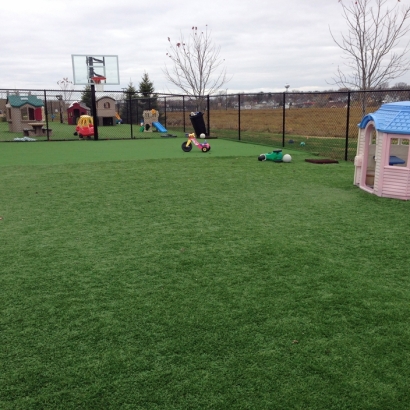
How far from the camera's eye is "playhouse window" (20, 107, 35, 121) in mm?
23897

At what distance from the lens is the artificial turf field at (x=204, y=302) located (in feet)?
7.98

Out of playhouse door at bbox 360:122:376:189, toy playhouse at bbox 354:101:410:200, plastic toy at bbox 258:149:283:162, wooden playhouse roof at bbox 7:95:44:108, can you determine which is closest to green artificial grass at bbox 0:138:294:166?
plastic toy at bbox 258:149:283:162

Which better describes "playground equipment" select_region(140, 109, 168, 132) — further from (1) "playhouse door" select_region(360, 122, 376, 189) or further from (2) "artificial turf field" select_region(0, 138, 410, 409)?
(2) "artificial turf field" select_region(0, 138, 410, 409)

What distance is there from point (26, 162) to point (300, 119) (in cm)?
2841

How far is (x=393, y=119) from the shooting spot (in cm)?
714

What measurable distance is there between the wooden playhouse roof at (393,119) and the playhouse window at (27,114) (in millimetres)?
20705

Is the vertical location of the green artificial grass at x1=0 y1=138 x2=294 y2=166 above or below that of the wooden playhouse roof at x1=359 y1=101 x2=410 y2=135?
below

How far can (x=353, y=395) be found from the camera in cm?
236

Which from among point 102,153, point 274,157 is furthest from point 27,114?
point 274,157

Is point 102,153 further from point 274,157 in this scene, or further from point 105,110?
point 105,110

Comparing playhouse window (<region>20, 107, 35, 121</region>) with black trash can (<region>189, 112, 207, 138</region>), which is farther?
playhouse window (<region>20, 107, 35, 121</region>)

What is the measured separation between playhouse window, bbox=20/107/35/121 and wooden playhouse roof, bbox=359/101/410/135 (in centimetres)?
2070

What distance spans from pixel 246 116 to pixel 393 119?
108 feet

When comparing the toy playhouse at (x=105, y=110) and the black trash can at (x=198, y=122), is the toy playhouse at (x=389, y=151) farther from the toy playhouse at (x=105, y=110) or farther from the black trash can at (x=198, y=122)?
the toy playhouse at (x=105, y=110)
